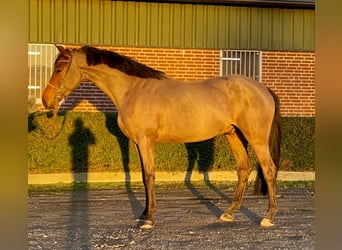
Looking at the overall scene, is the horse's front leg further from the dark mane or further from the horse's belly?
the dark mane

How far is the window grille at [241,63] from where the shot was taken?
16.5m

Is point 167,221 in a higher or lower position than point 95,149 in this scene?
lower

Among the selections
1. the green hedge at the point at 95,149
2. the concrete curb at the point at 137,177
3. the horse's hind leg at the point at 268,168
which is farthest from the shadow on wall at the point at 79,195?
the horse's hind leg at the point at 268,168

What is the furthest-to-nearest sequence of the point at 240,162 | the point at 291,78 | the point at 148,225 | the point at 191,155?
the point at 291,78
the point at 191,155
the point at 240,162
the point at 148,225

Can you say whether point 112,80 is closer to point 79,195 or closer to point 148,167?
point 148,167

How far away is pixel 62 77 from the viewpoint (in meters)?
8.59

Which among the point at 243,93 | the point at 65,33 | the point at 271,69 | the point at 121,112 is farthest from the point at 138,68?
the point at 271,69

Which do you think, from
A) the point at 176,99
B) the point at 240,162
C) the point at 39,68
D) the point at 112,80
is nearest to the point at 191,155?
the point at 39,68

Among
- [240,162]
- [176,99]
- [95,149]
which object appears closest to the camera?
[176,99]

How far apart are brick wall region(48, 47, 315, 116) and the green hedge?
171 cm

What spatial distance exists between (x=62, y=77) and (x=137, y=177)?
5.55m

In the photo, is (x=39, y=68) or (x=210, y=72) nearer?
(x=39, y=68)

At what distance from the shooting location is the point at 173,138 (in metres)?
8.70
